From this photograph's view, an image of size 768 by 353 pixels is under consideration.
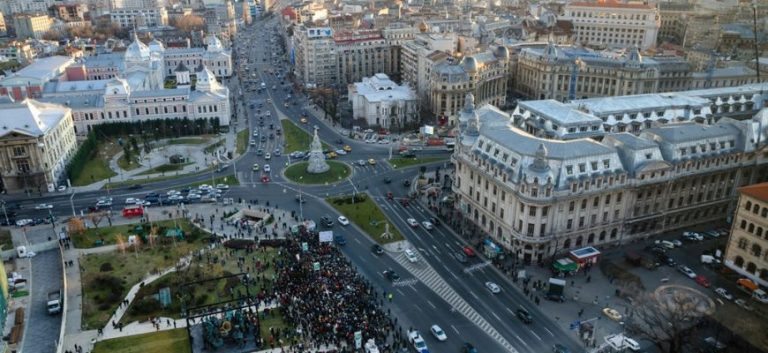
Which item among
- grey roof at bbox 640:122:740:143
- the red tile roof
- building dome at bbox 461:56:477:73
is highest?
building dome at bbox 461:56:477:73

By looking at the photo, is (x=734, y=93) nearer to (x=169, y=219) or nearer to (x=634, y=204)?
(x=634, y=204)

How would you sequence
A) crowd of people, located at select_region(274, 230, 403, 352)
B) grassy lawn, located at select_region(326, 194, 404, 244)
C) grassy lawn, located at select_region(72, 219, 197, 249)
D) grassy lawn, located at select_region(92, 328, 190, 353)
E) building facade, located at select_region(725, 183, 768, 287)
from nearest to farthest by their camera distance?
grassy lawn, located at select_region(92, 328, 190, 353) < crowd of people, located at select_region(274, 230, 403, 352) < building facade, located at select_region(725, 183, 768, 287) < grassy lawn, located at select_region(72, 219, 197, 249) < grassy lawn, located at select_region(326, 194, 404, 244)

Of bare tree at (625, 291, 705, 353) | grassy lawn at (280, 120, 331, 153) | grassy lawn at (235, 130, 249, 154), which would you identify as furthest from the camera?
grassy lawn at (280, 120, 331, 153)

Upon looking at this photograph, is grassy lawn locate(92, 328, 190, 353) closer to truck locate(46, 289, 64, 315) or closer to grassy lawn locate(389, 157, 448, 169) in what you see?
truck locate(46, 289, 64, 315)

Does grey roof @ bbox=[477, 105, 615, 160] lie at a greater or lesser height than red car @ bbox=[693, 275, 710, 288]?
greater

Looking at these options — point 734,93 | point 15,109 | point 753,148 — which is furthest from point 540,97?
point 15,109

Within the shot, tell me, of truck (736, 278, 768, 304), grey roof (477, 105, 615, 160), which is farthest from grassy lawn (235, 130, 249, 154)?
truck (736, 278, 768, 304)
